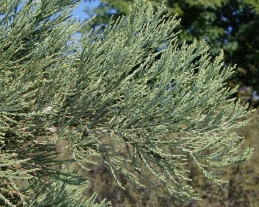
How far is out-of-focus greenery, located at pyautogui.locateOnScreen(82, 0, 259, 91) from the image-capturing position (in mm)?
17266

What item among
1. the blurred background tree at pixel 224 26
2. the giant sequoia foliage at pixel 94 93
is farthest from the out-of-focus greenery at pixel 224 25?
the giant sequoia foliage at pixel 94 93

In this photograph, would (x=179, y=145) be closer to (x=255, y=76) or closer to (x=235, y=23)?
(x=255, y=76)

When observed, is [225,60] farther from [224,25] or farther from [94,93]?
[94,93]

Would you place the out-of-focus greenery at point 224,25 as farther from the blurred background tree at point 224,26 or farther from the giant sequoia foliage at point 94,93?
the giant sequoia foliage at point 94,93

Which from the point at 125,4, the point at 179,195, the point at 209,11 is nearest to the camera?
the point at 179,195

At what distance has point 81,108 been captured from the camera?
154 inches

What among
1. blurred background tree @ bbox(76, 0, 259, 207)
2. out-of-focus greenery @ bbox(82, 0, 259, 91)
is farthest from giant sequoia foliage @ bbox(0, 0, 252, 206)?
out-of-focus greenery @ bbox(82, 0, 259, 91)

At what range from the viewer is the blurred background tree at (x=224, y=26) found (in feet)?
56.6

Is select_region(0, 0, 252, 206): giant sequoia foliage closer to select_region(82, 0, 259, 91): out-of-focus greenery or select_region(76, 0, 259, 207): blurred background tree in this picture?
select_region(76, 0, 259, 207): blurred background tree

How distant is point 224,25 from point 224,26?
0.14 feet

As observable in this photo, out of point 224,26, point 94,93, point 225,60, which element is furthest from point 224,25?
point 94,93

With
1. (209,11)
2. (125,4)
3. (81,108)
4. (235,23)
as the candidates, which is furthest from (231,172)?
(235,23)

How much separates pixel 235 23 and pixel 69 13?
1727 centimetres

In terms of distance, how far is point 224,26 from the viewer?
20.4m
